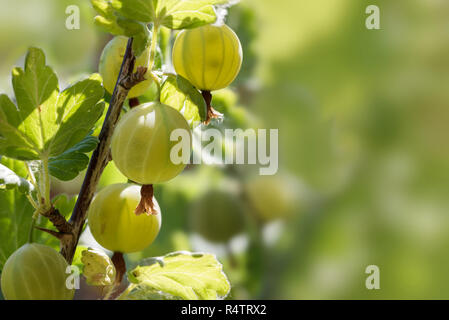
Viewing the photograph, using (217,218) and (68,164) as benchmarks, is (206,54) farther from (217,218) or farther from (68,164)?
(217,218)

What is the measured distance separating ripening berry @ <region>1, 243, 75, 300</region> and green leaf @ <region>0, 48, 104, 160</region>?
0.16 ft

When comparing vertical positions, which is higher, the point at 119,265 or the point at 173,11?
the point at 173,11

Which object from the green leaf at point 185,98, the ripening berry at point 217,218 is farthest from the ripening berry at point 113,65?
the ripening berry at point 217,218

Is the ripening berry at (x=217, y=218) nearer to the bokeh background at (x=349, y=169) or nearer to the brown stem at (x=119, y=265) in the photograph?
the bokeh background at (x=349, y=169)

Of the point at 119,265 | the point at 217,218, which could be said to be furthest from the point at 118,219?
the point at 217,218

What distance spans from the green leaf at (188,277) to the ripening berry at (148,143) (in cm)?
7

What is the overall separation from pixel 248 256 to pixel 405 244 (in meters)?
0.23

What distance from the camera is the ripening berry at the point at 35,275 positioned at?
272mm

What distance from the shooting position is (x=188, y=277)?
32 centimetres

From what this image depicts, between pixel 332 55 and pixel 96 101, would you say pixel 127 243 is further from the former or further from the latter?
pixel 332 55

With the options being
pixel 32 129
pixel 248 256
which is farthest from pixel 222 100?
pixel 32 129

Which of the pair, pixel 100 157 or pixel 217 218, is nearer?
pixel 100 157

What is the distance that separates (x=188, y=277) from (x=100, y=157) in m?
0.08

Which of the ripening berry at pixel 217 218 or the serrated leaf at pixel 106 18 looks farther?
the ripening berry at pixel 217 218
